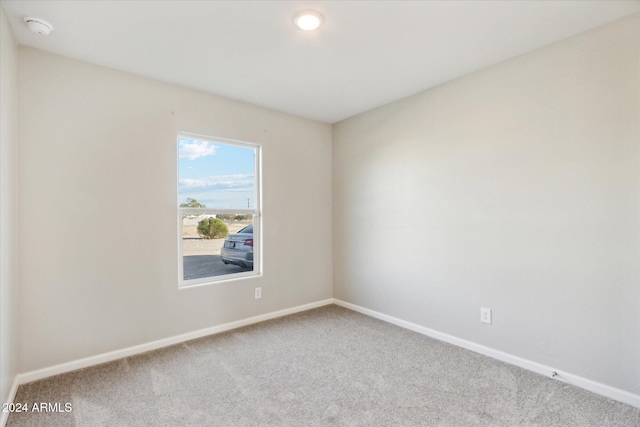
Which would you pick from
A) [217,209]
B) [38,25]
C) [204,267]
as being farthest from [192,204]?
[38,25]

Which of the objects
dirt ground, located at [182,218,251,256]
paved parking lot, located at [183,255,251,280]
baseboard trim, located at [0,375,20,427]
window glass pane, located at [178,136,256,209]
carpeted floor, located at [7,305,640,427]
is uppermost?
window glass pane, located at [178,136,256,209]

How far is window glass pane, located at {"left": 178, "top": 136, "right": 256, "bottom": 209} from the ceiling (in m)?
0.61

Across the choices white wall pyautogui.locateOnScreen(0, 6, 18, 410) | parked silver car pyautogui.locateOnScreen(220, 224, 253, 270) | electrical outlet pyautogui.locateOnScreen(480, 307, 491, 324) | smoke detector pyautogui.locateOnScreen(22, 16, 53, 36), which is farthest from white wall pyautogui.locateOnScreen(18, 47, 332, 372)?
electrical outlet pyautogui.locateOnScreen(480, 307, 491, 324)

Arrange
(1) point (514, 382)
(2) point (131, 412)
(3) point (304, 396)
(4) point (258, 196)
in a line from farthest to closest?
(4) point (258, 196) → (1) point (514, 382) → (3) point (304, 396) → (2) point (131, 412)

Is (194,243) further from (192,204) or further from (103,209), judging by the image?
(103,209)

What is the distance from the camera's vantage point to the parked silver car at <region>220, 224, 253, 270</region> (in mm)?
3396

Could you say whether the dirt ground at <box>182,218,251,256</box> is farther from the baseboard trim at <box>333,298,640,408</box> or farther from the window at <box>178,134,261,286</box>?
the baseboard trim at <box>333,298,640,408</box>

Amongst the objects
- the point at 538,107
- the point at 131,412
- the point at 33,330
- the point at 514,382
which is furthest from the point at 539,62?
the point at 33,330

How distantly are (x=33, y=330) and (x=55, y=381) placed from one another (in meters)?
0.39

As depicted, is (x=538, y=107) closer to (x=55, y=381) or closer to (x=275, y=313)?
(x=275, y=313)

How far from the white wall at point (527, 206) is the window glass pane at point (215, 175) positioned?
1473mm

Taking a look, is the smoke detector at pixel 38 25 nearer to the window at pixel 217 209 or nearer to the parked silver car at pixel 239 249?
the window at pixel 217 209

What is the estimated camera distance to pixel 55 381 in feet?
7.36

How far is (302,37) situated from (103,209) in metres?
2.03
